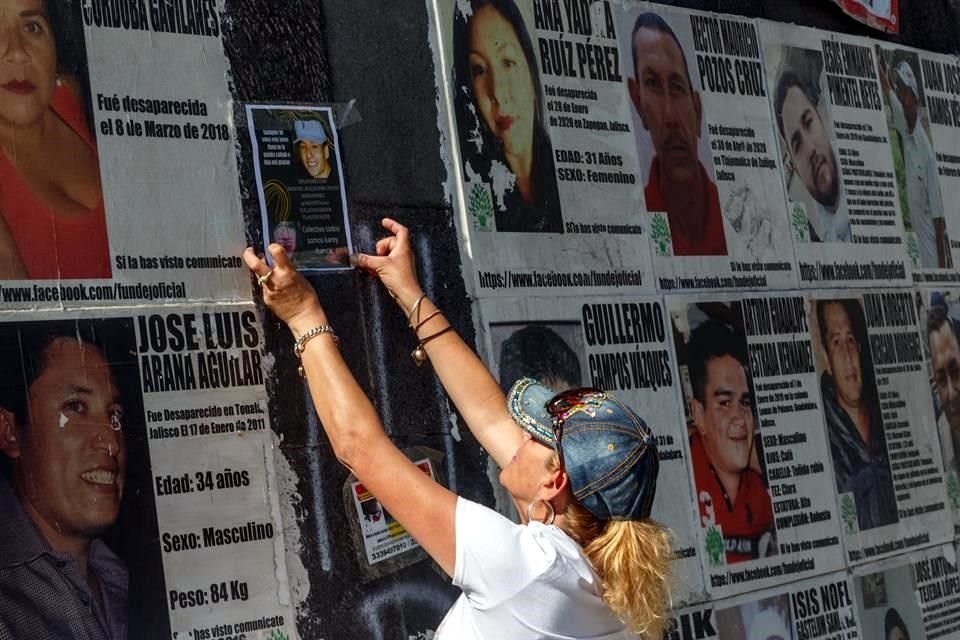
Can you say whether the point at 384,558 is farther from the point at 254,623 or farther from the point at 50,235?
the point at 50,235

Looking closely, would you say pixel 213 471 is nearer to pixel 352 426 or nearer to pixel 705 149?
pixel 352 426

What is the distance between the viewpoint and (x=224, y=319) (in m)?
3.46

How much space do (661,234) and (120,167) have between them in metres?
1.89

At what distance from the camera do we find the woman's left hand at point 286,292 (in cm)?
343

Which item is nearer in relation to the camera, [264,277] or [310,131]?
[264,277]

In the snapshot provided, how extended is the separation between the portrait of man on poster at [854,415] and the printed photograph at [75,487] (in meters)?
2.70

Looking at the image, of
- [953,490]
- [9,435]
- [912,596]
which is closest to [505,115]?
[9,435]

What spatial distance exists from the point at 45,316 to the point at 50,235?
181 mm

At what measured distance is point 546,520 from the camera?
3070mm

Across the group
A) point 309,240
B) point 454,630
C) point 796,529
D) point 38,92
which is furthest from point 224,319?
point 796,529

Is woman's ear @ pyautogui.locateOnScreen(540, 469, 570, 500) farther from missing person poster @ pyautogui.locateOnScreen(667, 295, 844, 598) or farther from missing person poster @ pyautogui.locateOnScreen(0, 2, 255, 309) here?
missing person poster @ pyautogui.locateOnScreen(667, 295, 844, 598)

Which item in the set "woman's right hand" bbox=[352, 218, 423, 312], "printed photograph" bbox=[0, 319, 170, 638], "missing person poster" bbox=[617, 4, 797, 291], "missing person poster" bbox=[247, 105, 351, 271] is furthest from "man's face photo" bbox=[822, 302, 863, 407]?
"printed photograph" bbox=[0, 319, 170, 638]

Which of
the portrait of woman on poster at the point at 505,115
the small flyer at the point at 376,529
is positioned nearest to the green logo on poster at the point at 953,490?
the portrait of woman on poster at the point at 505,115

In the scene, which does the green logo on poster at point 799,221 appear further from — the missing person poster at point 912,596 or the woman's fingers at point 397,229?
the woman's fingers at point 397,229
